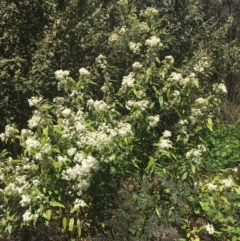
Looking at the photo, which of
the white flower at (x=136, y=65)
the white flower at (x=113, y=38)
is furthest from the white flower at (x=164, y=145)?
the white flower at (x=113, y=38)

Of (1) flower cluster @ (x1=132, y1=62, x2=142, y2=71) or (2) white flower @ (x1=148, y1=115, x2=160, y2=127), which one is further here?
(1) flower cluster @ (x1=132, y1=62, x2=142, y2=71)

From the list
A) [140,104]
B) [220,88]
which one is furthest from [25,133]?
[220,88]

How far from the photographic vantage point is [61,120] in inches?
144

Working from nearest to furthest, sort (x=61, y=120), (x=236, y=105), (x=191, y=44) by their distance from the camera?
(x=61, y=120)
(x=191, y=44)
(x=236, y=105)

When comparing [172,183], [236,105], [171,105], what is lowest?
[236,105]

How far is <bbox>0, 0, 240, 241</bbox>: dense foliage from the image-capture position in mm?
3338

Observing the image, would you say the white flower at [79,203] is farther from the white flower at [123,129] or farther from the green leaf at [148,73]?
the green leaf at [148,73]

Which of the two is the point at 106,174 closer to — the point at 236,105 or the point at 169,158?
the point at 169,158

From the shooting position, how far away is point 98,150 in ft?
10.9

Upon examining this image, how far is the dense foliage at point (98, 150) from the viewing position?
3.34m

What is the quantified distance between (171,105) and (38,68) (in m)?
1.50

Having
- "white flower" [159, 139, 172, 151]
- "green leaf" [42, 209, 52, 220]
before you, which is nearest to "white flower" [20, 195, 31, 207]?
"green leaf" [42, 209, 52, 220]

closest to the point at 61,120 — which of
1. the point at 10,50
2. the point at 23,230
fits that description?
the point at 23,230

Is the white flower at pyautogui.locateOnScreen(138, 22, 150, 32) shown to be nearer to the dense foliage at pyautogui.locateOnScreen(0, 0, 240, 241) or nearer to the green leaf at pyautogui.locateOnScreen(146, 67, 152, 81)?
the dense foliage at pyautogui.locateOnScreen(0, 0, 240, 241)
